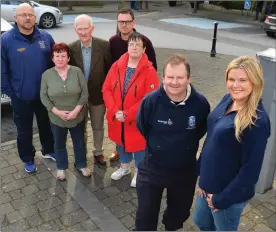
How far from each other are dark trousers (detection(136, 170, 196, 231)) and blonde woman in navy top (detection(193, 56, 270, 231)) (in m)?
0.40

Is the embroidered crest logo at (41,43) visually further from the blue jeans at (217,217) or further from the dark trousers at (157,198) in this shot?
the blue jeans at (217,217)

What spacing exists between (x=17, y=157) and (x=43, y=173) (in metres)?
0.59

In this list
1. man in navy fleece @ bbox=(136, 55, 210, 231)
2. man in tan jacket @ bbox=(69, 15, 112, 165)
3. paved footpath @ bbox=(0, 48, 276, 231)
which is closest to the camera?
man in navy fleece @ bbox=(136, 55, 210, 231)

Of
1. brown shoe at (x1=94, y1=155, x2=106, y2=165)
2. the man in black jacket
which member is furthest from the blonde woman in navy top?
brown shoe at (x1=94, y1=155, x2=106, y2=165)

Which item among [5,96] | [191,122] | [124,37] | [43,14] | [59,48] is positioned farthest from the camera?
[43,14]

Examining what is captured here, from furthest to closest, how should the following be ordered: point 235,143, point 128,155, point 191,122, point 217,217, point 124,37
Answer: point 128,155 → point 124,37 → point 191,122 → point 217,217 → point 235,143

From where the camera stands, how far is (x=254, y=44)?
44.7ft

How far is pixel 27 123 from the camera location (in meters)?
4.09

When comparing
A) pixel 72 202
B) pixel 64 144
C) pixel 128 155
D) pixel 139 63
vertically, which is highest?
pixel 139 63

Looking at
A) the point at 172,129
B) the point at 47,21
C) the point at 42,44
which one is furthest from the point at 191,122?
the point at 47,21

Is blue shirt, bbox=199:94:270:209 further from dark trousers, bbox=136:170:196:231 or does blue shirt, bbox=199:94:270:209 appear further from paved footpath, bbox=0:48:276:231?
paved footpath, bbox=0:48:276:231

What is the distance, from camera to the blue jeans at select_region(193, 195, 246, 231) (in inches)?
95.3

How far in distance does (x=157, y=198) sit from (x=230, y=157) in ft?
2.80

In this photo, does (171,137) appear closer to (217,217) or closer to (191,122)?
(191,122)
